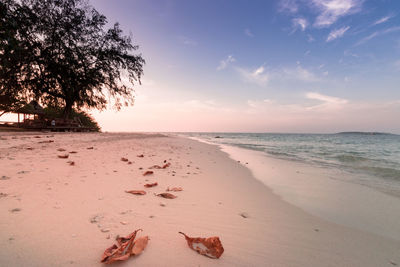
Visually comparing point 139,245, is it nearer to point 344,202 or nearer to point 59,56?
point 344,202

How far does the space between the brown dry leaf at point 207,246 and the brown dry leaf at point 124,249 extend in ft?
1.18

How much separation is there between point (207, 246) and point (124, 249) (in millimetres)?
606

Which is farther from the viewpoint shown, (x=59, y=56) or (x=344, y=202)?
(x=59, y=56)

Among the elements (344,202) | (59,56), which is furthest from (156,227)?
(59,56)

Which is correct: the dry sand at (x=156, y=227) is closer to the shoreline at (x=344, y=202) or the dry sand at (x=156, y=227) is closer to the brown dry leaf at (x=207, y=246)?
the brown dry leaf at (x=207, y=246)

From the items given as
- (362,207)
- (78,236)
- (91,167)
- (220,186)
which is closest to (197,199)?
(220,186)

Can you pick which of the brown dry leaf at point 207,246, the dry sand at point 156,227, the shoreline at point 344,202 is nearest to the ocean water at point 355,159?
the shoreline at point 344,202

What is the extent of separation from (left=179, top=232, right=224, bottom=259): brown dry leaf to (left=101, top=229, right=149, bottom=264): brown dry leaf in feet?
1.18

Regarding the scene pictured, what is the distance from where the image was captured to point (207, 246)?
1.37 meters

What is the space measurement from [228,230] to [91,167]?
3016 mm

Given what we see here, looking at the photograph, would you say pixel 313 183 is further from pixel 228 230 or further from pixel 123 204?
pixel 123 204

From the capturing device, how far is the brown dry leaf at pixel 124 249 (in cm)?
110

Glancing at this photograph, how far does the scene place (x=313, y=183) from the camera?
421cm

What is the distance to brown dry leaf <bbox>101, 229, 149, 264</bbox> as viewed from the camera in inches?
43.5
